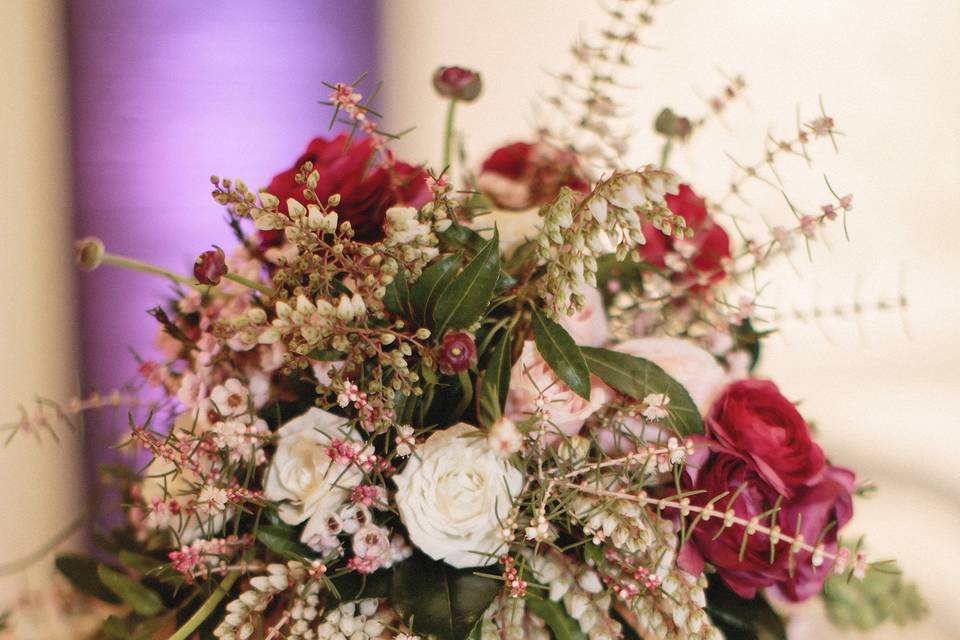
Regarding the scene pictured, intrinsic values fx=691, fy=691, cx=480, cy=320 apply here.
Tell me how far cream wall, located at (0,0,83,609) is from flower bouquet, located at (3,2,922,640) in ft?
2.49

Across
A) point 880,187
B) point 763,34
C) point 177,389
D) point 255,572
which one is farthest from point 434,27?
point 255,572

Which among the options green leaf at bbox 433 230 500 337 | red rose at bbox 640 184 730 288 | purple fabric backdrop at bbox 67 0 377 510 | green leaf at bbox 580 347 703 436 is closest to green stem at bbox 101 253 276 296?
green leaf at bbox 433 230 500 337

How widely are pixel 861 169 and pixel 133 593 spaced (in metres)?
1.17

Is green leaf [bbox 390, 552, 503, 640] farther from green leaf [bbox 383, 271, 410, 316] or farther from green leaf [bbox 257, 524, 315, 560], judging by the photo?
green leaf [bbox 383, 271, 410, 316]

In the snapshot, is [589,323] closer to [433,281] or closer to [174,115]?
[433,281]

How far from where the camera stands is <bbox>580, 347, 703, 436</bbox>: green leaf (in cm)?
47

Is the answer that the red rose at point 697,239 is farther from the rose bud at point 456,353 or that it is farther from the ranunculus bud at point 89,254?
the ranunculus bud at point 89,254

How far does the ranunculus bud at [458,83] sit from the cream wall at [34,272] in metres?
0.91

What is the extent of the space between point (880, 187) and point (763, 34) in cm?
32

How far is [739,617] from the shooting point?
541 millimetres

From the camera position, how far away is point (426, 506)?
423 millimetres

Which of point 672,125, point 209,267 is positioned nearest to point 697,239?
point 672,125

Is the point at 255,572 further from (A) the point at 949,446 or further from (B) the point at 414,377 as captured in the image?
(A) the point at 949,446

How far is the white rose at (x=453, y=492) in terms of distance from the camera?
423mm
